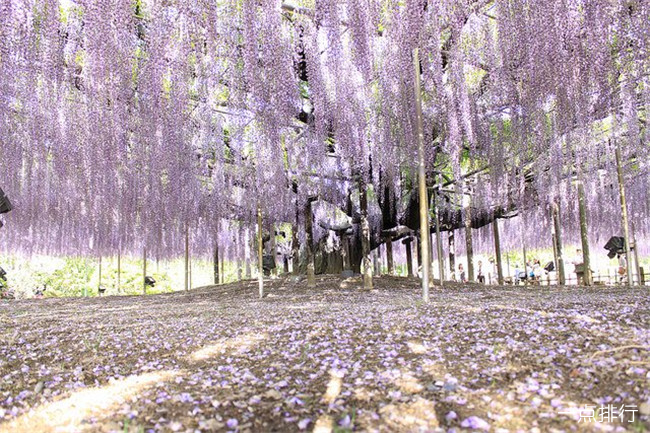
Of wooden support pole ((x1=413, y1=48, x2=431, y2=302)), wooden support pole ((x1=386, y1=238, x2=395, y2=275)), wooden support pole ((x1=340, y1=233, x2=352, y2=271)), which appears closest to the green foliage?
wooden support pole ((x1=340, y1=233, x2=352, y2=271))

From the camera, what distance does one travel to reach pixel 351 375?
2.66m

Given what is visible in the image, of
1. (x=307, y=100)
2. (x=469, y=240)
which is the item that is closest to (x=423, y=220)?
(x=307, y=100)

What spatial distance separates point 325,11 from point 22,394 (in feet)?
18.9

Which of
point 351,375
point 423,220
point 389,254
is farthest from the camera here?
point 389,254

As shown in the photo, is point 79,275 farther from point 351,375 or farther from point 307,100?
point 351,375

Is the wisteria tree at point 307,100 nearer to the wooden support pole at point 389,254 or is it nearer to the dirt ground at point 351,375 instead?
the wooden support pole at point 389,254

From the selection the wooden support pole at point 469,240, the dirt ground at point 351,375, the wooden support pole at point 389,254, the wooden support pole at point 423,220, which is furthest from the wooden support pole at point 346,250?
the dirt ground at point 351,375

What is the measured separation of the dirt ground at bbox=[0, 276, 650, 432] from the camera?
201cm

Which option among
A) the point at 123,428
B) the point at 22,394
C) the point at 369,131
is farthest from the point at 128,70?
the point at 123,428

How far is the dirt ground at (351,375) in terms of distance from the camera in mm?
2006

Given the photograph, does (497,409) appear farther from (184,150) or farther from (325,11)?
(184,150)

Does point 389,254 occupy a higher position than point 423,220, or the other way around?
point 423,220

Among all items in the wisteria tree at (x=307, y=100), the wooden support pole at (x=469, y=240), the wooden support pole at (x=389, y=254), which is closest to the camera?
the wisteria tree at (x=307, y=100)

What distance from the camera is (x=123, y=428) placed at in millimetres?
2123
